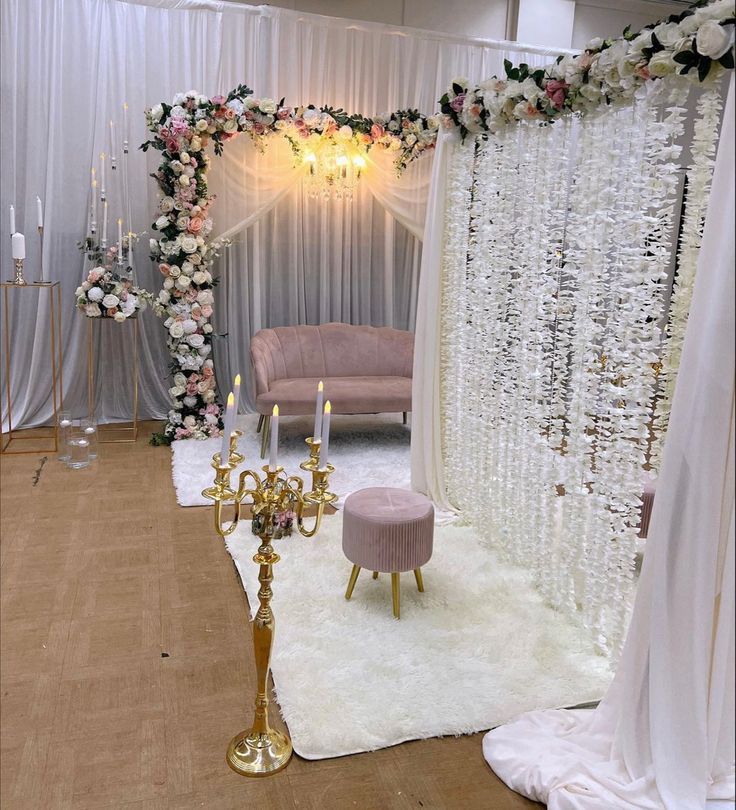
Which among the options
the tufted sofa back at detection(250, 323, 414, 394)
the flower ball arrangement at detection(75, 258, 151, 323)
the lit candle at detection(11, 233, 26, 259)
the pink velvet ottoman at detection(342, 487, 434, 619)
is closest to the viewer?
the pink velvet ottoman at detection(342, 487, 434, 619)

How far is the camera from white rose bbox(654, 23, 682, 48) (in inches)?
90.7

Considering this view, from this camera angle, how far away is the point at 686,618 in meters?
2.06

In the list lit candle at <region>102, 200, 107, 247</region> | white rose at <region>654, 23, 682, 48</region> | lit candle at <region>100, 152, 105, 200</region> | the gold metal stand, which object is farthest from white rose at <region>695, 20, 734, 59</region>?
lit candle at <region>100, 152, 105, 200</region>

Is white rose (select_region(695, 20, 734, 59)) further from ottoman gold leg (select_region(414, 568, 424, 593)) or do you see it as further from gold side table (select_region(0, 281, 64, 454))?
gold side table (select_region(0, 281, 64, 454))

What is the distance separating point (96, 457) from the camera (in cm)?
538

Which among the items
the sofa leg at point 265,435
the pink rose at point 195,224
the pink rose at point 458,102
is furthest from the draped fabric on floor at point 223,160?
the pink rose at point 458,102

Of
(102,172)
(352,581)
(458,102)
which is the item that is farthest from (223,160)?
(352,581)

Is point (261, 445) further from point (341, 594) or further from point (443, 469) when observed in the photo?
point (341, 594)

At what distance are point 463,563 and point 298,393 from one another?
7.00 ft

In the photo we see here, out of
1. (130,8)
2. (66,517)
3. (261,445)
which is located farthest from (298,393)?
(130,8)

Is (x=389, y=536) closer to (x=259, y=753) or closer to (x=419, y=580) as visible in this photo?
(x=419, y=580)

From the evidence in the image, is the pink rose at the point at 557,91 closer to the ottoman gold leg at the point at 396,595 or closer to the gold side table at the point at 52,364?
the ottoman gold leg at the point at 396,595

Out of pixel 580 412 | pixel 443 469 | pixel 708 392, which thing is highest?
pixel 708 392

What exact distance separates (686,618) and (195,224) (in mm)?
4573
